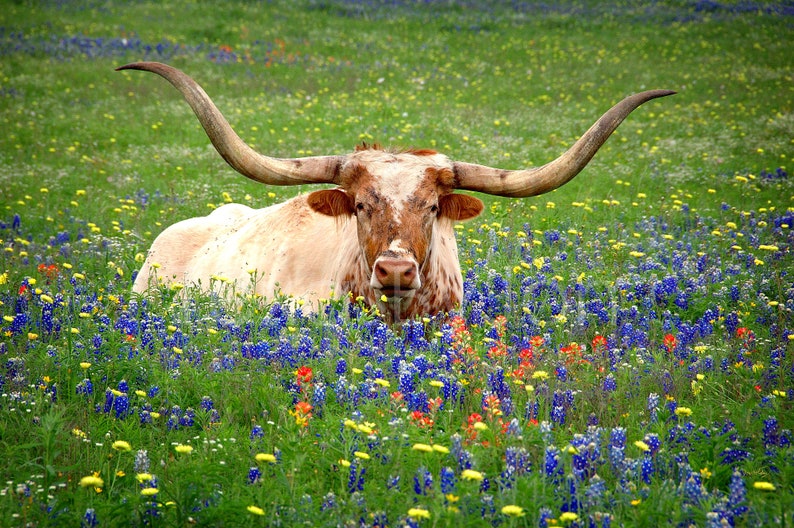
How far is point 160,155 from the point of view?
1459cm

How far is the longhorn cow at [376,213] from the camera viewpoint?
5.72 m

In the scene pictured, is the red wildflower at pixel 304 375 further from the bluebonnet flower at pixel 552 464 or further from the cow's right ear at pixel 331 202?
the cow's right ear at pixel 331 202

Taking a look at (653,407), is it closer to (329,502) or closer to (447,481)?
(447,481)

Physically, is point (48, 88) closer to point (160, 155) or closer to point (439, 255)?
point (160, 155)

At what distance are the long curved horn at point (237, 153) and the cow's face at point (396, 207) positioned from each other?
7.0 inches

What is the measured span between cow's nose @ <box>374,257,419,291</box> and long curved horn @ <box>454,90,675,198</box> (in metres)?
1.23

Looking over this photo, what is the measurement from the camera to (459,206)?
20.8ft

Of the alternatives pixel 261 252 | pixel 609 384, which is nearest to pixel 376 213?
pixel 261 252

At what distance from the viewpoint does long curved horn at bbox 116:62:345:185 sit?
5875 millimetres

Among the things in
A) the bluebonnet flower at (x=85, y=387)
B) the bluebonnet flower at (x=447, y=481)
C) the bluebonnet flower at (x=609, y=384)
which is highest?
the bluebonnet flower at (x=447, y=481)

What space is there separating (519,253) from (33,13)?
2758cm

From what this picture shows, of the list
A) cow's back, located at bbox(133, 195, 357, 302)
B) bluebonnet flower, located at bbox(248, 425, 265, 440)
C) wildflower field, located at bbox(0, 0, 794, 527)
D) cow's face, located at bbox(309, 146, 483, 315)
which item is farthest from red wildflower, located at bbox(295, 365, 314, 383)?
cow's back, located at bbox(133, 195, 357, 302)

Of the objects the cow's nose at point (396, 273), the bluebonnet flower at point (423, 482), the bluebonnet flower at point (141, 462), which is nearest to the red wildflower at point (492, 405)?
the bluebonnet flower at point (423, 482)

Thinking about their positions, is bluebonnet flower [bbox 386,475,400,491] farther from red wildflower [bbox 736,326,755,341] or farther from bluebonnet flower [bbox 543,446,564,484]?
red wildflower [bbox 736,326,755,341]
